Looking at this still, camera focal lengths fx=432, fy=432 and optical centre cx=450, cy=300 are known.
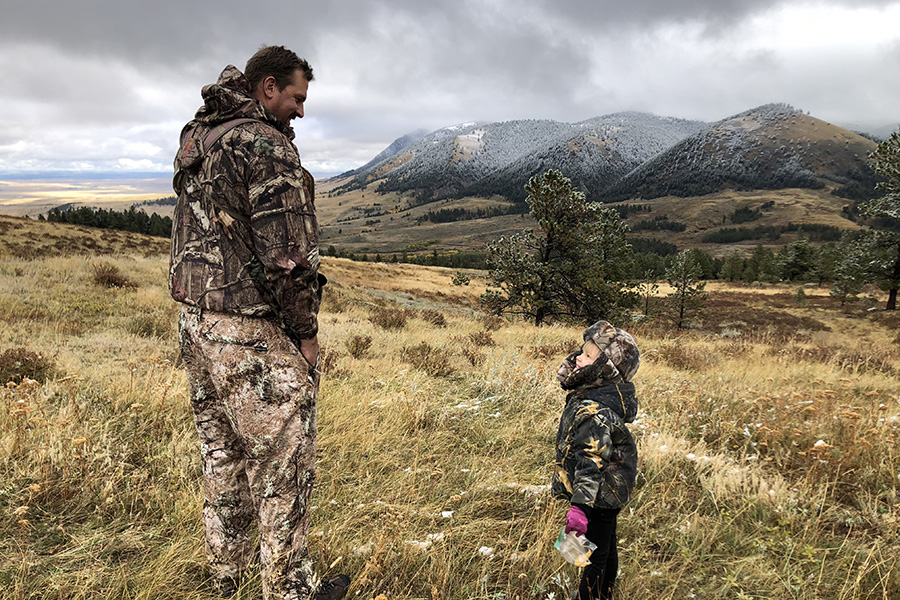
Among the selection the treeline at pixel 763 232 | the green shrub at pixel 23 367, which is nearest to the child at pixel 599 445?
the green shrub at pixel 23 367

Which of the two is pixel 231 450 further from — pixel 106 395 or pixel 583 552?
pixel 106 395

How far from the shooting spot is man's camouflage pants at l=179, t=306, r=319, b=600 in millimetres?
1984

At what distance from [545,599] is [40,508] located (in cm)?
320

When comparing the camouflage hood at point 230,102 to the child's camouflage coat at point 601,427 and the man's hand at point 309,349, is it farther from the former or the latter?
the child's camouflage coat at point 601,427

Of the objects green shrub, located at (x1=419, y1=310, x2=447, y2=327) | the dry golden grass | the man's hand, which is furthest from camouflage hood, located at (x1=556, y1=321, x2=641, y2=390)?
the dry golden grass

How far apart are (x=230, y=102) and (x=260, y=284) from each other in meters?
0.85

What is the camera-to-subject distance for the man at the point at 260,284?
191 cm

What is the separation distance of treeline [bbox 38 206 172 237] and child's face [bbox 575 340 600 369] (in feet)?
177

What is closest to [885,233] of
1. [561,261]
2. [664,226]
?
[561,261]

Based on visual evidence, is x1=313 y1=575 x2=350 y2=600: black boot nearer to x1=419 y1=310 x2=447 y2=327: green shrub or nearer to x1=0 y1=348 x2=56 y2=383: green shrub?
x1=0 y1=348 x2=56 y2=383: green shrub

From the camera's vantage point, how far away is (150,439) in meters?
3.76

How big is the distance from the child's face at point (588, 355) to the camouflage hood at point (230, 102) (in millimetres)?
2074

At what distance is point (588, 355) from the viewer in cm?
256

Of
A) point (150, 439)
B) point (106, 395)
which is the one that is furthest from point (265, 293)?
point (106, 395)
